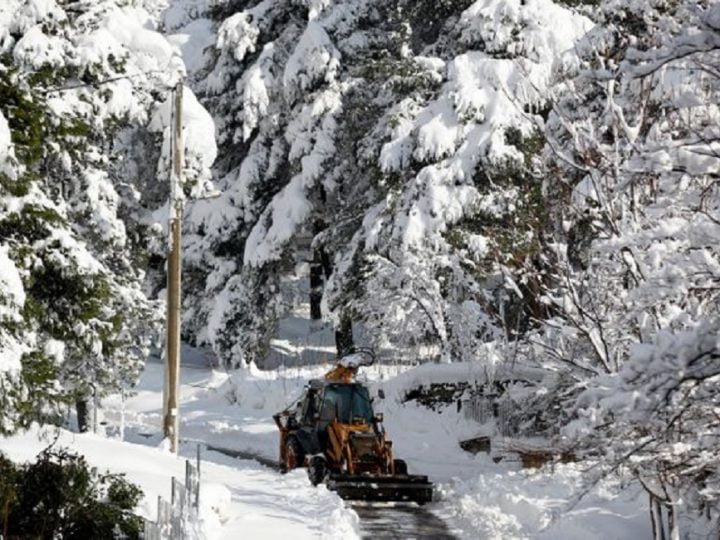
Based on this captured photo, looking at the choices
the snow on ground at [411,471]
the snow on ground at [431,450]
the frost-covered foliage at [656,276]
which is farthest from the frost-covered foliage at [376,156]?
the frost-covered foliage at [656,276]

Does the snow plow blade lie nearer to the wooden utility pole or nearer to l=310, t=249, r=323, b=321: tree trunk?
the wooden utility pole

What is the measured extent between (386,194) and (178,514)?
17.6m

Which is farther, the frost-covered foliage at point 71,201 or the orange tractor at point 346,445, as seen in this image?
the orange tractor at point 346,445

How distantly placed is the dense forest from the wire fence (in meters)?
1.98

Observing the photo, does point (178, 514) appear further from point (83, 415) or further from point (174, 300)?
point (83, 415)

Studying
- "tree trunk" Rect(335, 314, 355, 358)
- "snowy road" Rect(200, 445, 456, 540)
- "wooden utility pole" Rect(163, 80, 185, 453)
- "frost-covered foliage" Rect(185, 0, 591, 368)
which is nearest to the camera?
"snowy road" Rect(200, 445, 456, 540)

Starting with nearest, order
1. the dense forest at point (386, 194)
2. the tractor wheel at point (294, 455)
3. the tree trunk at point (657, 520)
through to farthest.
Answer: the dense forest at point (386, 194) < the tree trunk at point (657, 520) < the tractor wheel at point (294, 455)

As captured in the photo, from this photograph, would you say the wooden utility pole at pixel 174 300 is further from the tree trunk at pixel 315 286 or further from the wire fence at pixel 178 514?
the tree trunk at pixel 315 286

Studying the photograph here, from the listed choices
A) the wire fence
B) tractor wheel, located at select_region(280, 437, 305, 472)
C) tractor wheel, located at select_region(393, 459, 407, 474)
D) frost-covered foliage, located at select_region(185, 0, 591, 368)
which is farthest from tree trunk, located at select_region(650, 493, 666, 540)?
frost-covered foliage, located at select_region(185, 0, 591, 368)

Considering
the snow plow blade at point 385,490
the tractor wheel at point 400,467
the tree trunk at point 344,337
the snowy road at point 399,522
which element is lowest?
the snowy road at point 399,522

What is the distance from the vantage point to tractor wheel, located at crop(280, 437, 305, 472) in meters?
17.8

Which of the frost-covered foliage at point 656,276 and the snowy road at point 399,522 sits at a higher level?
the frost-covered foliage at point 656,276

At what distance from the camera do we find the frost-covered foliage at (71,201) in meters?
11.0

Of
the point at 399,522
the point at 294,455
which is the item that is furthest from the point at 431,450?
the point at 399,522
